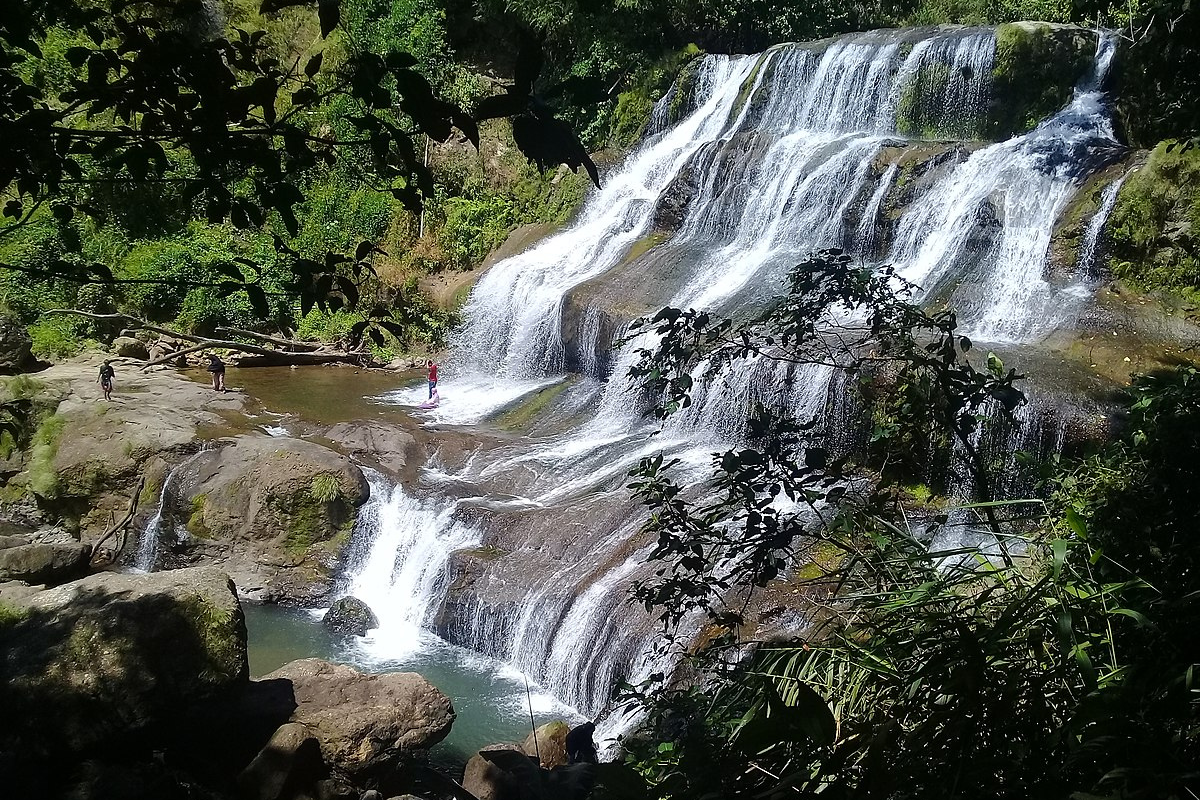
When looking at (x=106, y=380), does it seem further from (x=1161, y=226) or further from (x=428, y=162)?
(x=1161, y=226)

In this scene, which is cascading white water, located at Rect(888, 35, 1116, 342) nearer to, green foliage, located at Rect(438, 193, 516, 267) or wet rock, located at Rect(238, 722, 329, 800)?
green foliage, located at Rect(438, 193, 516, 267)

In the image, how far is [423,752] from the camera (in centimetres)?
700

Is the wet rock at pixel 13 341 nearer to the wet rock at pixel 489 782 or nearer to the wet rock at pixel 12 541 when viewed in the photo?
the wet rock at pixel 12 541

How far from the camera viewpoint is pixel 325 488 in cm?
1119

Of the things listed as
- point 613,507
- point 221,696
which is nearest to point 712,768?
point 221,696

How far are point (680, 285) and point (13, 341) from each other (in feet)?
31.8

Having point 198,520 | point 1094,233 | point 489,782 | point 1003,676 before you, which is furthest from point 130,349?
point 1003,676

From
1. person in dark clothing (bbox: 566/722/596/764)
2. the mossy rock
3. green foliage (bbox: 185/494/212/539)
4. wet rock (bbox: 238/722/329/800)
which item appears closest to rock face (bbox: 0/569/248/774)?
wet rock (bbox: 238/722/329/800)

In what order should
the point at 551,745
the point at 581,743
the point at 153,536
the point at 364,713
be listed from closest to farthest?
1. the point at 364,713
2. the point at 581,743
3. the point at 551,745
4. the point at 153,536

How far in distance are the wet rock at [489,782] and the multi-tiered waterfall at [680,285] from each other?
8.86 feet

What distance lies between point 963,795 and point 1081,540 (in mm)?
843

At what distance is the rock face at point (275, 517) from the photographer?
1102 centimetres

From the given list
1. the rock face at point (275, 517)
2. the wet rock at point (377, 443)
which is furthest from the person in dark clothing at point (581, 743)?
the wet rock at point (377, 443)

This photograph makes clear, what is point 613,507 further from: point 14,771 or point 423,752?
point 14,771
